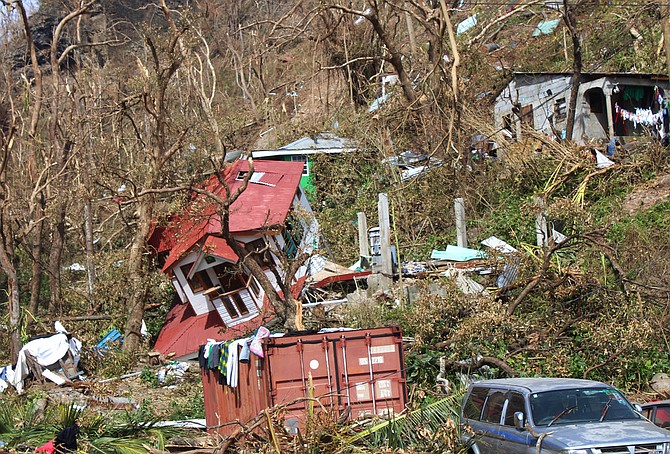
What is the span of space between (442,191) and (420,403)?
479 inches

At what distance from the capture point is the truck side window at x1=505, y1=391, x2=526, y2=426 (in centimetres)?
866

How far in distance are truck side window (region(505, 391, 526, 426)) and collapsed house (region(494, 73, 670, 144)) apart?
51.5ft

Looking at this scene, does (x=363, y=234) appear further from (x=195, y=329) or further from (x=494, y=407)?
(x=494, y=407)

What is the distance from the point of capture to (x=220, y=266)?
21.5 m

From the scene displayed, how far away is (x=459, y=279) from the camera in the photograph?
687 inches

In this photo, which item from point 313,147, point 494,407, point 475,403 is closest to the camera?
point 494,407

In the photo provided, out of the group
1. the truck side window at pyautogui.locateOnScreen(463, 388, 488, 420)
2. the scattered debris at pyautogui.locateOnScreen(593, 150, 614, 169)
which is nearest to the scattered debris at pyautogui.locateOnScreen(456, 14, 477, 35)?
the scattered debris at pyautogui.locateOnScreen(593, 150, 614, 169)

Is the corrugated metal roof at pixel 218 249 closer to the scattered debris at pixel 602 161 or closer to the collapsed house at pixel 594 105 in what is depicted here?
the collapsed house at pixel 594 105

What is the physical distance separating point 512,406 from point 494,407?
46cm

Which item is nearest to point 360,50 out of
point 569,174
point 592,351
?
point 569,174

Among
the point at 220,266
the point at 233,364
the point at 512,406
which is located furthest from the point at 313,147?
the point at 512,406

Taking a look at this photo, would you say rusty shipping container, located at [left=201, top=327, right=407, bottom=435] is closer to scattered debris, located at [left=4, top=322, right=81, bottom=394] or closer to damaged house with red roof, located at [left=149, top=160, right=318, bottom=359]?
damaged house with red roof, located at [left=149, top=160, right=318, bottom=359]

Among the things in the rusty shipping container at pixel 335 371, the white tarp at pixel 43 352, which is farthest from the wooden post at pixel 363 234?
the rusty shipping container at pixel 335 371

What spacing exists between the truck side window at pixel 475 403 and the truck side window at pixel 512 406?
0.72 m
